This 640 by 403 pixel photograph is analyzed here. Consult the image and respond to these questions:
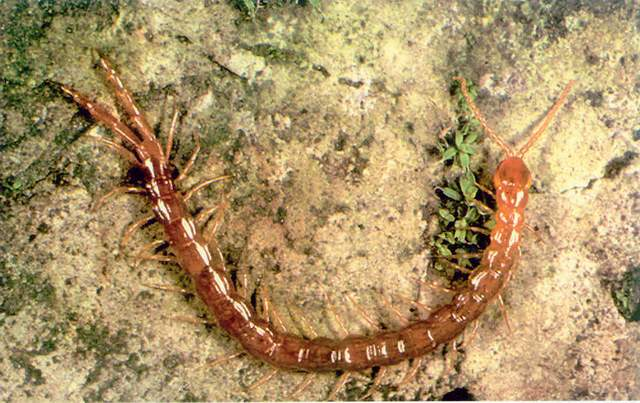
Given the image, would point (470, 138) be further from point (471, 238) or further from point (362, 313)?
point (362, 313)

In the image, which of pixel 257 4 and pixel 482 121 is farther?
pixel 482 121

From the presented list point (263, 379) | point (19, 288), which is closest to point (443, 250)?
point (263, 379)

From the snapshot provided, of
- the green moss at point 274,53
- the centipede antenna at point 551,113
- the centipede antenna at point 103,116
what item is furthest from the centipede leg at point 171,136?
the centipede antenna at point 551,113

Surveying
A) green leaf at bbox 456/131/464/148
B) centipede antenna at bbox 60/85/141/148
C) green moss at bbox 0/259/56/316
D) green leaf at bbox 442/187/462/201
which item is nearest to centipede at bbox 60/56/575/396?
centipede antenna at bbox 60/85/141/148

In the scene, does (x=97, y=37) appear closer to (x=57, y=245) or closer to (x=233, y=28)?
(x=233, y=28)

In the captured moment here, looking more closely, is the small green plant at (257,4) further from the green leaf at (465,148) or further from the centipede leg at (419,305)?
the centipede leg at (419,305)

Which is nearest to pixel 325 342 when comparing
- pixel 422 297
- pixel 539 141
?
pixel 422 297
